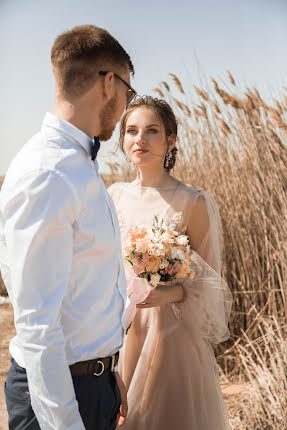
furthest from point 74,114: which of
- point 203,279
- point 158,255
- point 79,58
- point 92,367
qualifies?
point 203,279

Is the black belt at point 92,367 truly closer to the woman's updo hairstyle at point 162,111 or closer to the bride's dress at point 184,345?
the bride's dress at point 184,345

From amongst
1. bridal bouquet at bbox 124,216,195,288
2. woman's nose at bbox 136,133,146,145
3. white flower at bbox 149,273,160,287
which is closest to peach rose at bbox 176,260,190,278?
bridal bouquet at bbox 124,216,195,288

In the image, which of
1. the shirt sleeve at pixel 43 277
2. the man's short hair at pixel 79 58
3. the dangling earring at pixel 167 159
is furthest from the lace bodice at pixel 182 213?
the shirt sleeve at pixel 43 277

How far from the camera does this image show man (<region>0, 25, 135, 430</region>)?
1293 mm

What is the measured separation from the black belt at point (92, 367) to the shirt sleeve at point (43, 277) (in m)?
0.15

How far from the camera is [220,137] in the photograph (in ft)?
16.2

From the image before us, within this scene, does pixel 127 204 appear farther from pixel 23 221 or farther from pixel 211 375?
pixel 23 221

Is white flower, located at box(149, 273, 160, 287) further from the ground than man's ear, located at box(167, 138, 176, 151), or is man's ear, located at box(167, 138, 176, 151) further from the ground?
man's ear, located at box(167, 138, 176, 151)

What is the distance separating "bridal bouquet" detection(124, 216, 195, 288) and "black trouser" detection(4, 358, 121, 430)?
857 mm

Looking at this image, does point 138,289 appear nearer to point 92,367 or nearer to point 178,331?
point 178,331

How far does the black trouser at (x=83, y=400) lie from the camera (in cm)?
151

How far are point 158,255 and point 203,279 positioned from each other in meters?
0.34

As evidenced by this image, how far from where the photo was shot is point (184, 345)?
2.59m

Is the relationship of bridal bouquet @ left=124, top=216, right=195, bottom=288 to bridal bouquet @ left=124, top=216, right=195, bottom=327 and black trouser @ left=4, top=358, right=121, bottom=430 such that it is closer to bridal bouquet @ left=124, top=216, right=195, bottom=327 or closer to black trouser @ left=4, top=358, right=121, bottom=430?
bridal bouquet @ left=124, top=216, right=195, bottom=327
